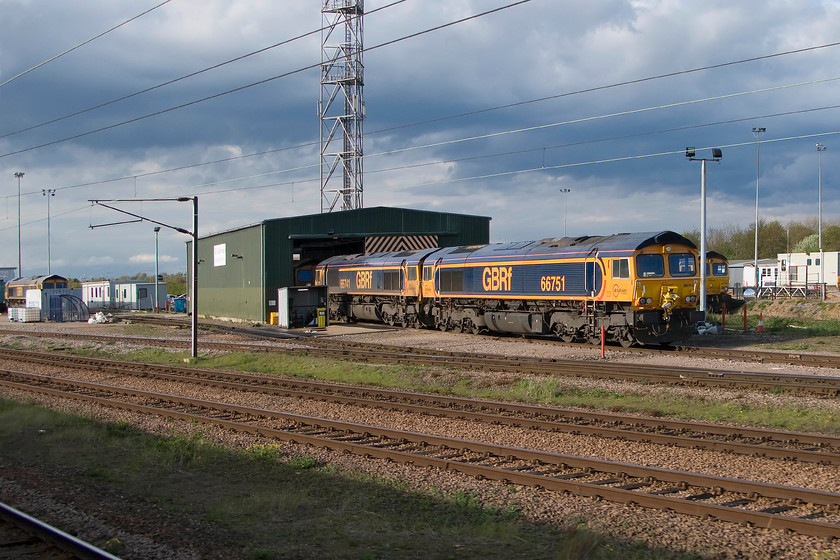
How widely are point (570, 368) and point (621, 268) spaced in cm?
605

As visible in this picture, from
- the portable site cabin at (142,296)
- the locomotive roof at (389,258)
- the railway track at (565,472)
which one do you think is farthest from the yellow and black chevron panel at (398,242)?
the portable site cabin at (142,296)

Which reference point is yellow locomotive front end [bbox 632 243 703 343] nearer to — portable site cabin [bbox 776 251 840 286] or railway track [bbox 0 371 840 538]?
railway track [bbox 0 371 840 538]

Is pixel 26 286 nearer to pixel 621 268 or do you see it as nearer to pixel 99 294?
pixel 99 294

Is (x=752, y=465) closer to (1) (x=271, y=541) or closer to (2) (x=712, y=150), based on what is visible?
(1) (x=271, y=541)

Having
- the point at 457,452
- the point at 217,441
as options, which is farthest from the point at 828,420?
A: the point at 217,441

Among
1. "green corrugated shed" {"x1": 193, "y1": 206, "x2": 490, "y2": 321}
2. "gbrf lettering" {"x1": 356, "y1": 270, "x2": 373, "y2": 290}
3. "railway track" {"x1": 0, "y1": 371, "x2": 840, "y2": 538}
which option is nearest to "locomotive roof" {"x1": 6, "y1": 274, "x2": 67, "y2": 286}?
"green corrugated shed" {"x1": 193, "y1": 206, "x2": 490, "y2": 321}

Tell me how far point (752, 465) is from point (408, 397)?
7242mm

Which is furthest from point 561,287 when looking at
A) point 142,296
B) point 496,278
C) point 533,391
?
point 142,296

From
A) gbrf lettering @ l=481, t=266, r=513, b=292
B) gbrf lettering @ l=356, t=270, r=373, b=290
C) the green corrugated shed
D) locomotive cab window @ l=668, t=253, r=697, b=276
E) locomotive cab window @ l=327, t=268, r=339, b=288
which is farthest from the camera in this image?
the green corrugated shed

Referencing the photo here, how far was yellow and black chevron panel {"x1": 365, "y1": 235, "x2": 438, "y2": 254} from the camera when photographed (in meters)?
43.6

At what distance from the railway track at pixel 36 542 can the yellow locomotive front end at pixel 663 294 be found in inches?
741

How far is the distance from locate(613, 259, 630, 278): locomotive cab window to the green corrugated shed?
22.9 meters

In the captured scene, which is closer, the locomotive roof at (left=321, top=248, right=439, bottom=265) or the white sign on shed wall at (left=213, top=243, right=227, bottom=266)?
the locomotive roof at (left=321, top=248, right=439, bottom=265)

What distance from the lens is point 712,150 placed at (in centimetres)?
3066
